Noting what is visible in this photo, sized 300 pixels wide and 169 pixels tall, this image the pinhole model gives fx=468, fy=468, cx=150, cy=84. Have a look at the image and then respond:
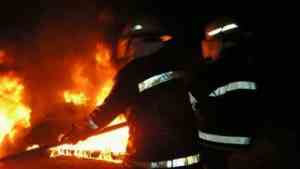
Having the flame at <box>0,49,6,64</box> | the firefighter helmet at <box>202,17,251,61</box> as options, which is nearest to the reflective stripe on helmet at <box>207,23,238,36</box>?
the firefighter helmet at <box>202,17,251,61</box>

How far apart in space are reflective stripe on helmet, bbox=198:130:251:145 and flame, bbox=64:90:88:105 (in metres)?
4.78

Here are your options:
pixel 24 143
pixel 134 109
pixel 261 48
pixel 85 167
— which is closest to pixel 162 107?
pixel 134 109

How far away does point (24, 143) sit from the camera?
25.7 ft

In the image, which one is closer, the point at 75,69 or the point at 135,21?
the point at 135,21

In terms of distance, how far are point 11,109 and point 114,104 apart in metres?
4.20

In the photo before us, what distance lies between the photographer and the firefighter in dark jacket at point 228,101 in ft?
14.2

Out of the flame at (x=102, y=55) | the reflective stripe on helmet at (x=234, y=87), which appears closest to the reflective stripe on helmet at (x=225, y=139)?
the reflective stripe on helmet at (x=234, y=87)

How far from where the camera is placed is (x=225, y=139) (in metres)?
4.36

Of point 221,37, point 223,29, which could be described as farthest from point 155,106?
point 223,29

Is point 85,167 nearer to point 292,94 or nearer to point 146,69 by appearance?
point 146,69

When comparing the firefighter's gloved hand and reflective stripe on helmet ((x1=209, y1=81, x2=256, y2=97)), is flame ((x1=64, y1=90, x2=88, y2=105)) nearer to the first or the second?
the firefighter's gloved hand

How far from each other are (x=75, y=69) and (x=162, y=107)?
4916mm

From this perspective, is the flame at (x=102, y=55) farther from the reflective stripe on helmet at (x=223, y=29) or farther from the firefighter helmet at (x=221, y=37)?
the reflective stripe on helmet at (x=223, y=29)

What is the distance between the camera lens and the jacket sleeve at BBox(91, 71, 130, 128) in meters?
4.30
